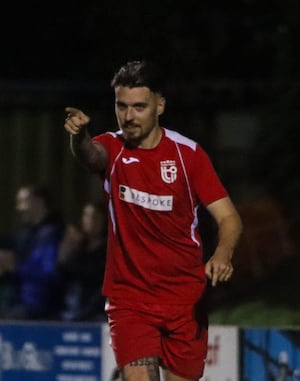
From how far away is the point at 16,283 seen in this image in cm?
1243

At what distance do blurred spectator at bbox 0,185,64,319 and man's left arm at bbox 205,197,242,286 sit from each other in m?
5.23

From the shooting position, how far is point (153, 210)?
22.6 ft

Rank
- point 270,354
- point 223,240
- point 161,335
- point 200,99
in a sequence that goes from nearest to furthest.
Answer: point 223,240
point 161,335
point 270,354
point 200,99

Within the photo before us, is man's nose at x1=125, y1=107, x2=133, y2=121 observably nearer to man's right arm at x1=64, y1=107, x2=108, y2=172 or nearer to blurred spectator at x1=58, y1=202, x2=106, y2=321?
man's right arm at x1=64, y1=107, x2=108, y2=172

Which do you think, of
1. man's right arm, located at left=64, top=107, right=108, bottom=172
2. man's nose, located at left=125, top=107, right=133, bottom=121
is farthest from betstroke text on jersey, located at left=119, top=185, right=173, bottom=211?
man's nose, located at left=125, top=107, right=133, bottom=121

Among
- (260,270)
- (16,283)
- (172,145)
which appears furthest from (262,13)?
(172,145)

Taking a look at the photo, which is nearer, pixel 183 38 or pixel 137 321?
pixel 137 321

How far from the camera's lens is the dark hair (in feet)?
22.4

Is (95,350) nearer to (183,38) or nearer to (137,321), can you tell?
(137,321)

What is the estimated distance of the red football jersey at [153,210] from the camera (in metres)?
6.91

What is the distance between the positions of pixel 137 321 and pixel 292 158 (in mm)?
6493

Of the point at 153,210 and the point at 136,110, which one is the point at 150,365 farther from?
the point at 136,110

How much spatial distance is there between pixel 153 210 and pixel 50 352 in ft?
10.2

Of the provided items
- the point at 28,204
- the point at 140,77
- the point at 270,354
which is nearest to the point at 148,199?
the point at 140,77
